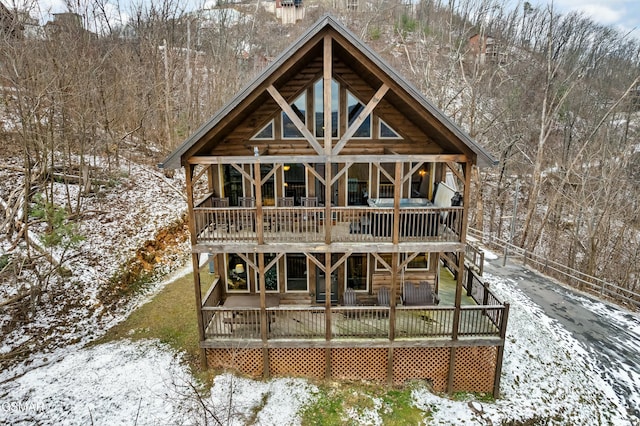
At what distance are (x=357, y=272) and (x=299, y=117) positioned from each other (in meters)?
6.19

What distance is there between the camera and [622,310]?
1641 centimetres

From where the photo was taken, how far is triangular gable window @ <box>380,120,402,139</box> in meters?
12.4

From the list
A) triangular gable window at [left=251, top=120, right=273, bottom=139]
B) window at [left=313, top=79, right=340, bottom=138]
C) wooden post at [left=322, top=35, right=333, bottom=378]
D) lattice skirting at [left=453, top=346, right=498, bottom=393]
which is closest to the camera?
wooden post at [left=322, top=35, right=333, bottom=378]

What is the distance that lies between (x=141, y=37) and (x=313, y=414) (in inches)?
1204

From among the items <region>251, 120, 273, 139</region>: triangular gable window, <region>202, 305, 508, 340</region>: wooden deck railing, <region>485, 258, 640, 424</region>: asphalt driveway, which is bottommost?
<region>485, 258, 640, 424</region>: asphalt driveway

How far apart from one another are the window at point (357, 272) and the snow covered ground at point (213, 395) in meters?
3.96

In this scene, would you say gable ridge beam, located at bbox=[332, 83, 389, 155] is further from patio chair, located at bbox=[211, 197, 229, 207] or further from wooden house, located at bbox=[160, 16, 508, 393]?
patio chair, located at bbox=[211, 197, 229, 207]

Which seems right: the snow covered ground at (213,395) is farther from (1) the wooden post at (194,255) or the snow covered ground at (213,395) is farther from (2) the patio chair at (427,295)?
(2) the patio chair at (427,295)

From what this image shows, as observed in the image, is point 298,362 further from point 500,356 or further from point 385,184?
point 385,184

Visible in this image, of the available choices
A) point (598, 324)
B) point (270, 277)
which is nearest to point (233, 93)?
point (270, 277)

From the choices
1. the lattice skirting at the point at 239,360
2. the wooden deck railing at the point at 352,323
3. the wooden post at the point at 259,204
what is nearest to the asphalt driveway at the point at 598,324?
the wooden deck railing at the point at 352,323

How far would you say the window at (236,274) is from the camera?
44.3ft

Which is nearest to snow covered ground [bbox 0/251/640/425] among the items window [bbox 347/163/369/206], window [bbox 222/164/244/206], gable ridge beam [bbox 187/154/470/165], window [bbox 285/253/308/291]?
window [bbox 285/253/308/291]

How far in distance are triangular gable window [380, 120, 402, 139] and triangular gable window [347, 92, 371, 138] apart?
1.50ft
